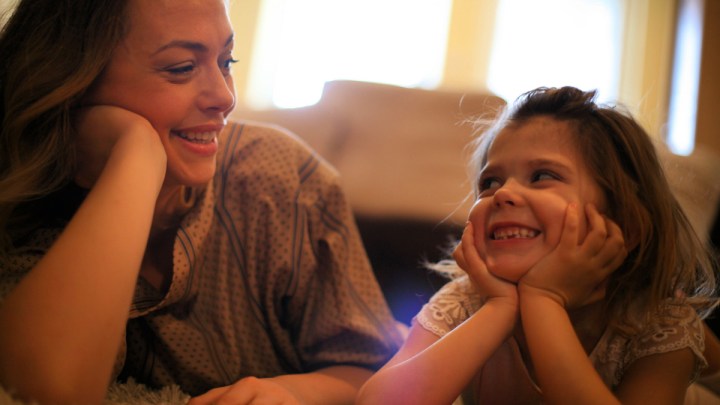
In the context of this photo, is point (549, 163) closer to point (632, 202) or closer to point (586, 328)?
point (632, 202)

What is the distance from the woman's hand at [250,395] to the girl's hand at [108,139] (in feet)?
0.98

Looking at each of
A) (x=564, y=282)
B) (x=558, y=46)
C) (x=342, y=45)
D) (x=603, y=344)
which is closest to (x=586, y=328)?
(x=603, y=344)

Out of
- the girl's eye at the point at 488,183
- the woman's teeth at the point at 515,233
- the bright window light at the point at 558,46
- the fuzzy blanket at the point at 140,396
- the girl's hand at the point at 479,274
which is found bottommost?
the fuzzy blanket at the point at 140,396

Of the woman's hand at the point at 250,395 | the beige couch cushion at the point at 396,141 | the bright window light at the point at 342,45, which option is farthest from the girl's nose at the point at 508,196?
the bright window light at the point at 342,45

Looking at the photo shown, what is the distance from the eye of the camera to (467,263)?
2.73 feet

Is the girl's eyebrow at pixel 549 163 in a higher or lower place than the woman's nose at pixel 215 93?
lower

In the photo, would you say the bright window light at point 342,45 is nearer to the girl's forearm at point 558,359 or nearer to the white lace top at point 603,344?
the white lace top at point 603,344

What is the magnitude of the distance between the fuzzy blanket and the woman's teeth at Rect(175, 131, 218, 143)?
1.19ft

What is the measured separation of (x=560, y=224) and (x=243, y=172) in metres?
0.57

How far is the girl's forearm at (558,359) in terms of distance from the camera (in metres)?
0.68

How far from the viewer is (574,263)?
75cm

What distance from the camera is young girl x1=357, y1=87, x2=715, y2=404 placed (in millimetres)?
726

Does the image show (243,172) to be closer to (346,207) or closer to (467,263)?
(346,207)

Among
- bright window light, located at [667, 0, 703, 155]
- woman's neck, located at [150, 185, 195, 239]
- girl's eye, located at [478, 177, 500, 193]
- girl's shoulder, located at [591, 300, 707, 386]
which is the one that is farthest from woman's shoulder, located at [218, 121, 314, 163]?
bright window light, located at [667, 0, 703, 155]
